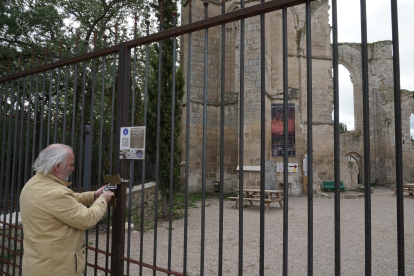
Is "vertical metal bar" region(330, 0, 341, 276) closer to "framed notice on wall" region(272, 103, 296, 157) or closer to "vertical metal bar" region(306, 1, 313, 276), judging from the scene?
"vertical metal bar" region(306, 1, 313, 276)

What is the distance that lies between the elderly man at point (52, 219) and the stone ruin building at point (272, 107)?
9980 mm

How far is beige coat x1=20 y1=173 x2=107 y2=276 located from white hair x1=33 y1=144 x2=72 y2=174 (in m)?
0.05

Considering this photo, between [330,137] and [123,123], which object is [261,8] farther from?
[330,137]

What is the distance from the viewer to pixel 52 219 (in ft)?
6.18

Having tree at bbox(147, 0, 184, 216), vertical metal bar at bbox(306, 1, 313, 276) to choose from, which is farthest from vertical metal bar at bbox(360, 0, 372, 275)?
tree at bbox(147, 0, 184, 216)

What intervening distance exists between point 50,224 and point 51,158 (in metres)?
0.44

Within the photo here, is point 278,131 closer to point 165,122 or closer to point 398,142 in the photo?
point 165,122

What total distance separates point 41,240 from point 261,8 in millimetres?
2113

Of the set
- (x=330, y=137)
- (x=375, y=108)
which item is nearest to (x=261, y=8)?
(x=330, y=137)

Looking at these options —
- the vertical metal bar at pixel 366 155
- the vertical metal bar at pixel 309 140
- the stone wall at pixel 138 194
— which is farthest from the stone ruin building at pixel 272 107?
the vertical metal bar at pixel 366 155

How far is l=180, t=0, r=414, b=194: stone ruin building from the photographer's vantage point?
12117 mm

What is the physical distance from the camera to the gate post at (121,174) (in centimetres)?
249

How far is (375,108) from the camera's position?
21.7 metres

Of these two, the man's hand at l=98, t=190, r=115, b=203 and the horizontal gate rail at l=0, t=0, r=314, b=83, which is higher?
the horizontal gate rail at l=0, t=0, r=314, b=83
